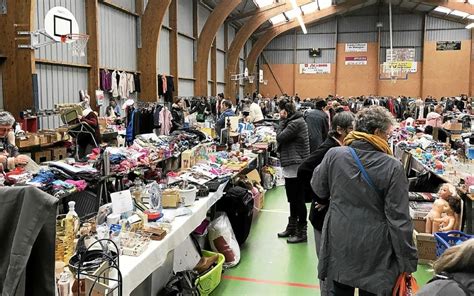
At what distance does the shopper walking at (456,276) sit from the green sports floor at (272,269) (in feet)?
7.88

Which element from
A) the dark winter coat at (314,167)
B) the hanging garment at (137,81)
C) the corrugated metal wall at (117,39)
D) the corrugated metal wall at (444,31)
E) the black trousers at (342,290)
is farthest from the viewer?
the corrugated metal wall at (444,31)

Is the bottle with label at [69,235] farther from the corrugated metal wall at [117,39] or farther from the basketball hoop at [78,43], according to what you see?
the corrugated metal wall at [117,39]

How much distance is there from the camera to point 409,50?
20062mm

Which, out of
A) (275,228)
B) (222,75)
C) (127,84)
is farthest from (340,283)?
(222,75)

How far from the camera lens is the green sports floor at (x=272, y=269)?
3629 mm

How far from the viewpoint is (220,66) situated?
1723 centimetres

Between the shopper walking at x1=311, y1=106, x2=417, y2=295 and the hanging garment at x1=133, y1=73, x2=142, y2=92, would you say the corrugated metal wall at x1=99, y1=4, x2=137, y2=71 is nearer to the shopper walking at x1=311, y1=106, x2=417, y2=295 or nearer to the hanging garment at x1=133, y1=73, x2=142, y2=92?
the hanging garment at x1=133, y1=73, x2=142, y2=92

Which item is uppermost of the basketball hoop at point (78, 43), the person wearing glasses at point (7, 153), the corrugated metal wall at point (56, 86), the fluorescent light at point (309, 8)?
the fluorescent light at point (309, 8)

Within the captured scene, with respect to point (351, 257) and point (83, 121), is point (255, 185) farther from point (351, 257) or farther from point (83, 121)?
point (351, 257)

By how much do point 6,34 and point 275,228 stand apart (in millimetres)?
4616

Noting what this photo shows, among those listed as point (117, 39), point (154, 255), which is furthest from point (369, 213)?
point (117, 39)

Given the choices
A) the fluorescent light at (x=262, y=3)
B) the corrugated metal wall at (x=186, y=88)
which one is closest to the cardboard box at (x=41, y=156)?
the corrugated metal wall at (x=186, y=88)

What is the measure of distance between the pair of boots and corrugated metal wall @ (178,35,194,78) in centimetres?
895

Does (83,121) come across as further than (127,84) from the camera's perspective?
No
